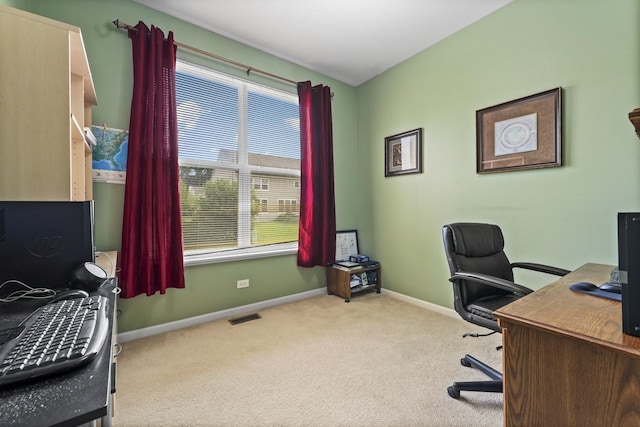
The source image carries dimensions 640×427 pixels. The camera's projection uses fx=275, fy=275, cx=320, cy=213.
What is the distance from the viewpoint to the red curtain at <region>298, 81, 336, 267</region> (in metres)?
3.10

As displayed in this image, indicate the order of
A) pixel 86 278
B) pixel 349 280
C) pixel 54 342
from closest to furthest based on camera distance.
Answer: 1. pixel 54 342
2. pixel 86 278
3. pixel 349 280

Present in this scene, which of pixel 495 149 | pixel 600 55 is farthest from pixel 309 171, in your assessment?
pixel 600 55

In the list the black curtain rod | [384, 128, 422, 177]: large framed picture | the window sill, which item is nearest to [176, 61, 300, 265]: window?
the window sill

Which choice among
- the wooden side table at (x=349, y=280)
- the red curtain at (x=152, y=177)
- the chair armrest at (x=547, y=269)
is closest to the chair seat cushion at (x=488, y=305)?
the chair armrest at (x=547, y=269)

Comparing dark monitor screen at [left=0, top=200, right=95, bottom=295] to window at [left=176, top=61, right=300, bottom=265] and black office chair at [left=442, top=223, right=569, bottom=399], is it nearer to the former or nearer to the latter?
window at [left=176, top=61, right=300, bottom=265]

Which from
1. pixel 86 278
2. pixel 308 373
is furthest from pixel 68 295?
pixel 308 373

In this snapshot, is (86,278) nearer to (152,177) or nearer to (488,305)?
(152,177)

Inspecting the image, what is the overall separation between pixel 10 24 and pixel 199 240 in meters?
1.79

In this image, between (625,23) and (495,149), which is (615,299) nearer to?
(495,149)

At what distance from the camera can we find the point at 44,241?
3.78ft

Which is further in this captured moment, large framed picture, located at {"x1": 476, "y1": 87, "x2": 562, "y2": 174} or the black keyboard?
large framed picture, located at {"x1": 476, "y1": 87, "x2": 562, "y2": 174}

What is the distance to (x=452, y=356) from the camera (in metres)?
1.92

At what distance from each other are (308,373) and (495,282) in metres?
1.23

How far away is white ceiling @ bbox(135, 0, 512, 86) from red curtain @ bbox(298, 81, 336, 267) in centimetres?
45
